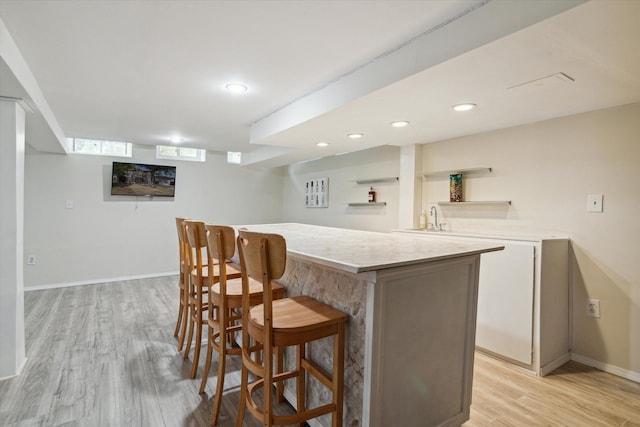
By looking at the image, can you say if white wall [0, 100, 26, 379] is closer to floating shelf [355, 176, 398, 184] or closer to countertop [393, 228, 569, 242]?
countertop [393, 228, 569, 242]

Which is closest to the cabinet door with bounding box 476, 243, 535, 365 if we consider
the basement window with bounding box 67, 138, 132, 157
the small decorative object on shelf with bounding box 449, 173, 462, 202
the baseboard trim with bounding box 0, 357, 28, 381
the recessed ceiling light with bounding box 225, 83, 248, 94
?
the small decorative object on shelf with bounding box 449, 173, 462, 202

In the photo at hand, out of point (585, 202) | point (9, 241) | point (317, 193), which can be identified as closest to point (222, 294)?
point (9, 241)

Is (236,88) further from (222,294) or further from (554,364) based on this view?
(554,364)

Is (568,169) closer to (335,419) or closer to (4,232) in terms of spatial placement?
(335,419)

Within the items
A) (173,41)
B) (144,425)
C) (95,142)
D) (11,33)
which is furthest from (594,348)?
(95,142)

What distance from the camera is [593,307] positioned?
8.42 feet

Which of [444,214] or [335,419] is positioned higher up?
[444,214]

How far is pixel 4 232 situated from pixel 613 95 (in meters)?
4.35

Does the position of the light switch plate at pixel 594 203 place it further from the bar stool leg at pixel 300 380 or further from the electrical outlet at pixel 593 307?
the bar stool leg at pixel 300 380

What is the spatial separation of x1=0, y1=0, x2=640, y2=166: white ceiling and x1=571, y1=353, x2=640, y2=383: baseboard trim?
1988 mm

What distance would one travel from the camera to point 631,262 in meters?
2.38

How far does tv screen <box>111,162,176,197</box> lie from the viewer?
5125 mm

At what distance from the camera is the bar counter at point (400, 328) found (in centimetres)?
136

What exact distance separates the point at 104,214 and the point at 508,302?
5588 millimetres
